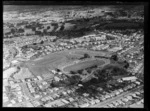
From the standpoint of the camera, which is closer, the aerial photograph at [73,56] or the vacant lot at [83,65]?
the aerial photograph at [73,56]

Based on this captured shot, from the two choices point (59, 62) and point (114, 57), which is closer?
point (59, 62)

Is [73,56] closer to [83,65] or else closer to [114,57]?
[83,65]

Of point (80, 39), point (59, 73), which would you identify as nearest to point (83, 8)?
point (80, 39)

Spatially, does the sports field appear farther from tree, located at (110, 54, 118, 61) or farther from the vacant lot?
tree, located at (110, 54, 118, 61)

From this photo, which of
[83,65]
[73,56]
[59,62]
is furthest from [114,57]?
[59,62]

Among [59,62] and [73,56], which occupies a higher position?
[73,56]

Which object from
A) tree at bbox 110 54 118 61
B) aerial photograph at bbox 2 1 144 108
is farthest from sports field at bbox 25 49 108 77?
tree at bbox 110 54 118 61

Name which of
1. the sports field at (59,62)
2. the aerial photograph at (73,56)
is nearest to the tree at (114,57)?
the aerial photograph at (73,56)

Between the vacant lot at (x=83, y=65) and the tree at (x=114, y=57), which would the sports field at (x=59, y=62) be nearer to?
the vacant lot at (x=83, y=65)
